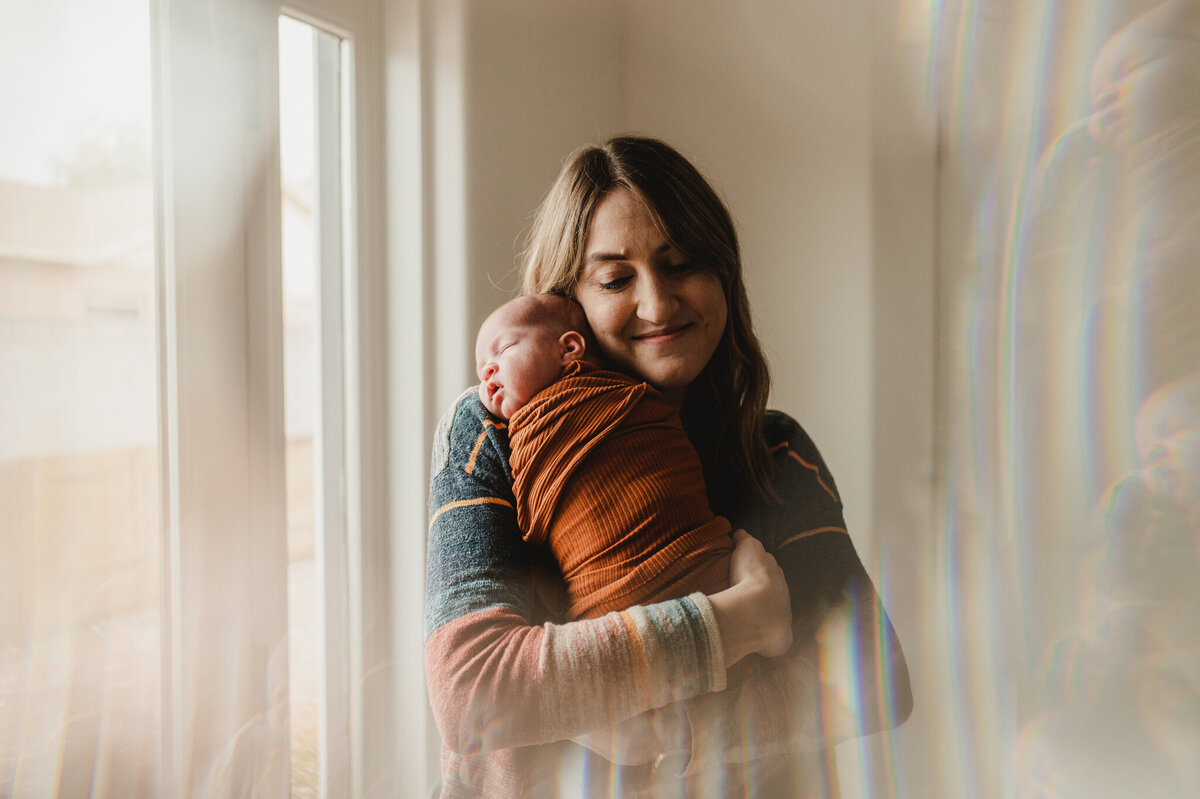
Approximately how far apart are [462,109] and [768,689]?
520 millimetres

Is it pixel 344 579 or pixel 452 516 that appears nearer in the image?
pixel 452 516

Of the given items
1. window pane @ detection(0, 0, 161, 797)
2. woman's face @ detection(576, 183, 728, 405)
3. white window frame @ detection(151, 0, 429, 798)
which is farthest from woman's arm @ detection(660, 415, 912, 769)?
window pane @ detection(0, 0, 161, 797)

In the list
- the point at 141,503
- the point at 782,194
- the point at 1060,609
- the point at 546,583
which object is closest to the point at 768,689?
the point at 546,583

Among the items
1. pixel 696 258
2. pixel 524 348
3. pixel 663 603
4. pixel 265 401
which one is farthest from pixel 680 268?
pixel 265 401

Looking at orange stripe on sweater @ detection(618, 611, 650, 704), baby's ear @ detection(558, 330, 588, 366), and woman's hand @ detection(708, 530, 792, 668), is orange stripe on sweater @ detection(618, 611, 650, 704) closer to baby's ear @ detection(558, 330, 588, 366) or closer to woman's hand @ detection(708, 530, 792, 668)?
woman's hand @ detection(708, 530, 792, 668)

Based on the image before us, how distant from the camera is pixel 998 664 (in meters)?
0.57

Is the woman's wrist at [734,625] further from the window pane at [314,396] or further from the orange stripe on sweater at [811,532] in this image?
the window pane at [314,396]

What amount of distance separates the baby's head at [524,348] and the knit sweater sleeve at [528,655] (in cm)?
9

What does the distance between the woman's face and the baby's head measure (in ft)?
0.09

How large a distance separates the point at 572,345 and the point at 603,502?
12cm

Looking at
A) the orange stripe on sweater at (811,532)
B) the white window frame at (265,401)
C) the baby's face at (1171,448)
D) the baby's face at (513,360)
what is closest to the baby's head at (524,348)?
the baby's face at (513,360)

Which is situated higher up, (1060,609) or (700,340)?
(700,340)

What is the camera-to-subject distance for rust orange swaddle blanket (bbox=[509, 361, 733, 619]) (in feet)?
1.39

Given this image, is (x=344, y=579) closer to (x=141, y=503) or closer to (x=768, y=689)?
(x=141, y=503)
